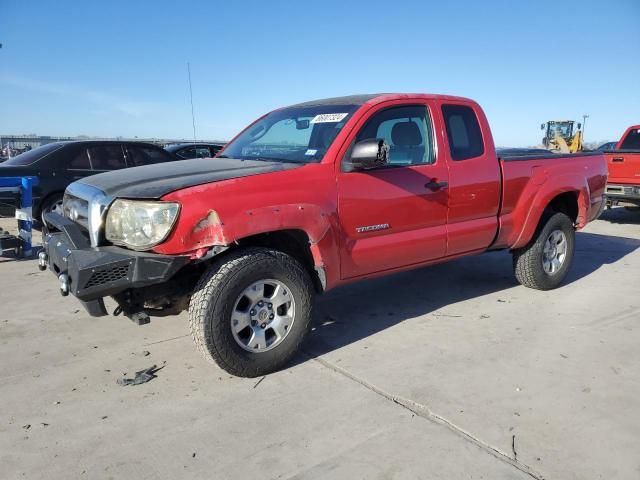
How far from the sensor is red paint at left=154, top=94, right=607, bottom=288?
2.95 meters

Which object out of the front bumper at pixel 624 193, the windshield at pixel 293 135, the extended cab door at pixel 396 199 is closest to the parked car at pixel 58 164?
the windshield at pixel 293 135

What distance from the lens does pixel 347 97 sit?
4191mm

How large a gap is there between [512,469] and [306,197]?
6.33ft

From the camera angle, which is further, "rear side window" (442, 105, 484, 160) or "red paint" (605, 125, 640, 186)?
"red paint" (605, 125, 640, 186)

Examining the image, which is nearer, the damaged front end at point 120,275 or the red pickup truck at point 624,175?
the damaged front end at point 120,275

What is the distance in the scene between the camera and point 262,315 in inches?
127

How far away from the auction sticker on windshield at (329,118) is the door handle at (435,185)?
860mm

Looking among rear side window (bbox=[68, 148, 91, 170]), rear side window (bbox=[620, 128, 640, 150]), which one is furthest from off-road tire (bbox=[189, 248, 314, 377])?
rear side window (bbox=[620, 128, 640, 150])

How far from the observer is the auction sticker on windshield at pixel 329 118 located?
375 cm

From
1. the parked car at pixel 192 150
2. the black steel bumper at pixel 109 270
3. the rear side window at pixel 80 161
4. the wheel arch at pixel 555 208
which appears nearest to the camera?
the black steel bumper at pixel 109 270

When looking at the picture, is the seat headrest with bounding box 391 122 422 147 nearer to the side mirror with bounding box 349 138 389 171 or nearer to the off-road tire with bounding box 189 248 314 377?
the side mirror with bounding box 349 138 389 171

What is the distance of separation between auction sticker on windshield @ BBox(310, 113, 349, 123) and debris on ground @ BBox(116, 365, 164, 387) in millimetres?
2186

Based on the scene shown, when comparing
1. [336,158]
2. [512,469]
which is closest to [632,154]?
[336,158]

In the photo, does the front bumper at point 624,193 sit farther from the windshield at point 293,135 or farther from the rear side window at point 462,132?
the windshield at point 293,135
